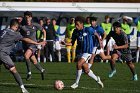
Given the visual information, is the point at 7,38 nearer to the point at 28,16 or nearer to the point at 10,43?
the point at 10,43

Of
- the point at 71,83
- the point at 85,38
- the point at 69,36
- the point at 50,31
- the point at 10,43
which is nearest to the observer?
the point at 10,43

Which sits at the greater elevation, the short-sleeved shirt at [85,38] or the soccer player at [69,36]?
the short-sleeved shirt at [85,38]

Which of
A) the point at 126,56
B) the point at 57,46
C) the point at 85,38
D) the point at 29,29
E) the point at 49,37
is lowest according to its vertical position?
the point at 57,46

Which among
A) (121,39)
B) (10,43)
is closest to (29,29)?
(121,39)

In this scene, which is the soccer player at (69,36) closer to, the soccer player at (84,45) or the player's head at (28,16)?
the player's head at (28,16)

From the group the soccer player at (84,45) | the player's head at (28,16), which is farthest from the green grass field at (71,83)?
the player's head at (28,16)

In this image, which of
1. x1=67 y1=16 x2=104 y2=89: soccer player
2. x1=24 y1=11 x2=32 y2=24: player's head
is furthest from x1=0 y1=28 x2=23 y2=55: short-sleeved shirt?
x1=24 y1=11 x2=32 y2=24: player's head

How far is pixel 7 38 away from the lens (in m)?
15.9

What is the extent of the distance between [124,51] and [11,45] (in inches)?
234

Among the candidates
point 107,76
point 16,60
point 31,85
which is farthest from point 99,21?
point 31,85

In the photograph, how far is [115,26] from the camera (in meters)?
20.5

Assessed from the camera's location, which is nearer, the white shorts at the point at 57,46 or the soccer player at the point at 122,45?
the soccer player at the point at 122,45

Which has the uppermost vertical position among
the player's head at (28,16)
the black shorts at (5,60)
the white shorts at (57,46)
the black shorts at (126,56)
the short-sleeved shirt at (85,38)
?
the player's head at (28,16)

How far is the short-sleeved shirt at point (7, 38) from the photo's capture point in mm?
15852
